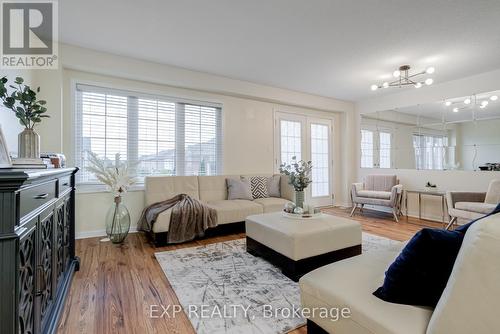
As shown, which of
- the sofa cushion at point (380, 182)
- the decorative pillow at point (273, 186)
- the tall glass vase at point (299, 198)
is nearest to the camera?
the tall glass vase at point (299, 198)

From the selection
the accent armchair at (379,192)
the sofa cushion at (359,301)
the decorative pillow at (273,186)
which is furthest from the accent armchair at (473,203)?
the sofa cushion at (359,301)

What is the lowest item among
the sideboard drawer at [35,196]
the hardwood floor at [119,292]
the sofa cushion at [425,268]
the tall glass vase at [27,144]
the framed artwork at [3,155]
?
the hardwood floor at [119,292]

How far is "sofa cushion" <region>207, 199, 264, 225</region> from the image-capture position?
11.6ft

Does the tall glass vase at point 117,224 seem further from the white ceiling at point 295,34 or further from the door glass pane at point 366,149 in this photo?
the door glass pane at point 366,149

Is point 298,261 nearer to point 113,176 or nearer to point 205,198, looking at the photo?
point 205,198

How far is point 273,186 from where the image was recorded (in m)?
4.66

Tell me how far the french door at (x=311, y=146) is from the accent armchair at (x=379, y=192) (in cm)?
92

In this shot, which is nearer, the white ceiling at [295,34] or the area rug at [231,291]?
the area rug at [231,291]

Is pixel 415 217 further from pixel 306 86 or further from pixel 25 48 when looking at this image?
pixel 25 48

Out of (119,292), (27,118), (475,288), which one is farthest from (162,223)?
(475,288)

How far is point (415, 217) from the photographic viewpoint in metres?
4.91

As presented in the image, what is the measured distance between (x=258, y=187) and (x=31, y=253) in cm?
350

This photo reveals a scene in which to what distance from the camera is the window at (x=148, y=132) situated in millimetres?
3525

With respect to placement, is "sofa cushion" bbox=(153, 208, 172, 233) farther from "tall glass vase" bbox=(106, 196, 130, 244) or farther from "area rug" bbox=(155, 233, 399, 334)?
"tall glass vase" bbox=(106, 196, 130, 244)
